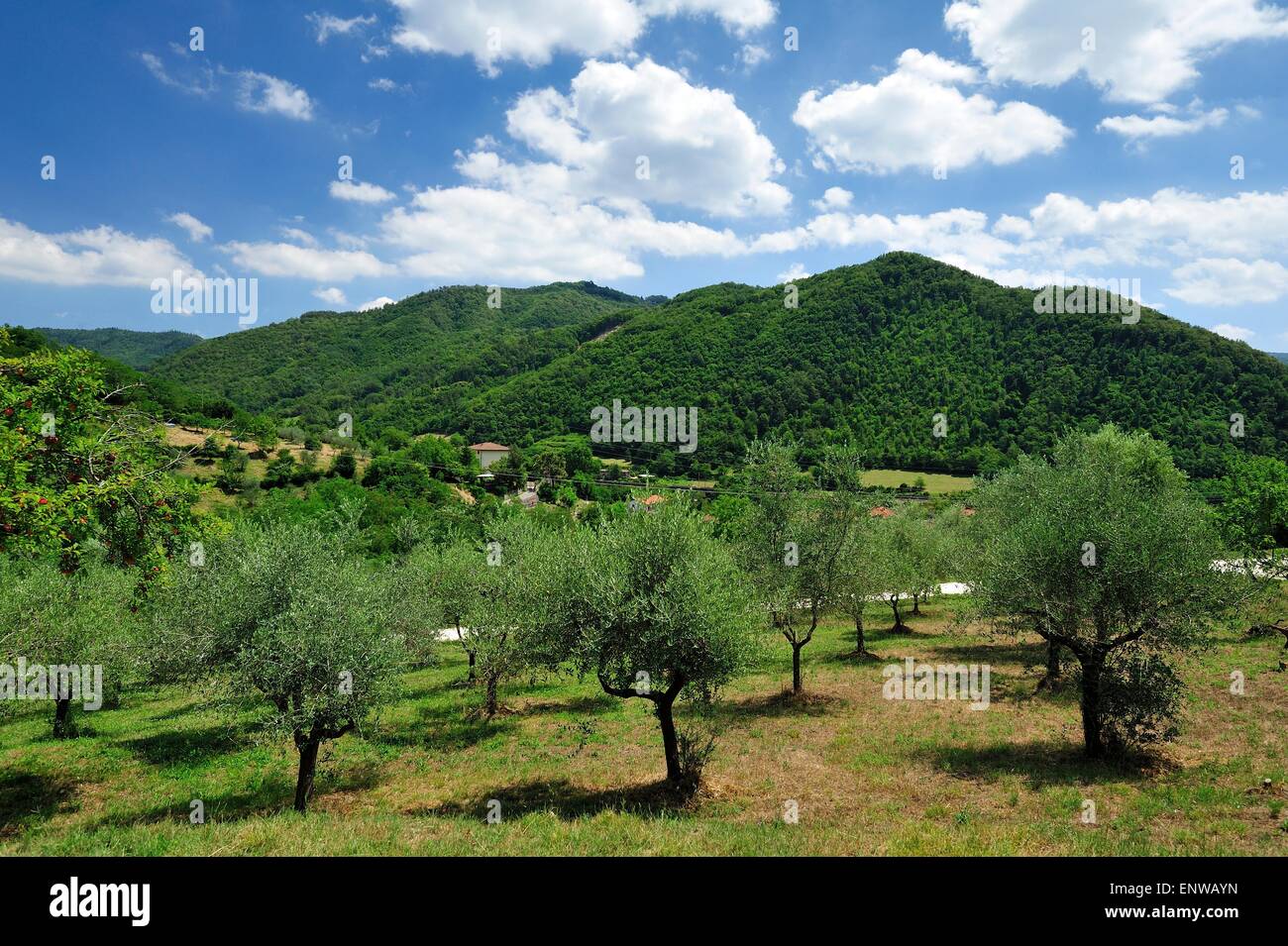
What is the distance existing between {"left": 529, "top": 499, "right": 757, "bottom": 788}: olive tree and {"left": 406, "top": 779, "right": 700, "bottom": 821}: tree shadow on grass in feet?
2.81

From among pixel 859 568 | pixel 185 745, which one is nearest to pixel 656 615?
pixel 859 568

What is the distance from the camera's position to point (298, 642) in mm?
16547

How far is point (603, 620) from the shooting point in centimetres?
1705

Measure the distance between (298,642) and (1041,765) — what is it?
905 inches

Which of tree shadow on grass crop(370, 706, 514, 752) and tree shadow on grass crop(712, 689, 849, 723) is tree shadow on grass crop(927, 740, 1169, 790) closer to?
tree shadow on grass crop(712, 689, 849, 723)

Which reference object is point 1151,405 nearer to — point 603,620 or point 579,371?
point 603,620

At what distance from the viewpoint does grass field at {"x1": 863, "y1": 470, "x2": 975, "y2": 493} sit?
116 meters

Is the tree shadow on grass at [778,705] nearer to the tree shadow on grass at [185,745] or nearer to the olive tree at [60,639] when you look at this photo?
the tree shadow on grass at [185,745]

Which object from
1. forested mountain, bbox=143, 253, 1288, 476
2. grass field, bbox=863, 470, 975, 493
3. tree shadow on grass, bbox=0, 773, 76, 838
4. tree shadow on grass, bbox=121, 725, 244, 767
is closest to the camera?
tree shadow on grass, bbox=0, 773, 76, 838

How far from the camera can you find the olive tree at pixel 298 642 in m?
16.6

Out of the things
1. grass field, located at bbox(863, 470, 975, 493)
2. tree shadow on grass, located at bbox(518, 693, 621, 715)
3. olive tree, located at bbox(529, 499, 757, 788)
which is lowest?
tree shadow on grass, located at bbox(518, 693, 621, 715)

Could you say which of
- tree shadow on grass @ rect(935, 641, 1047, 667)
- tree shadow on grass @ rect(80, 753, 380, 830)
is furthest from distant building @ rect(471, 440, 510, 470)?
tree shadow on grass @ rect(80, 753, 380, 830)

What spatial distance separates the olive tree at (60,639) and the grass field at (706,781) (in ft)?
7.78

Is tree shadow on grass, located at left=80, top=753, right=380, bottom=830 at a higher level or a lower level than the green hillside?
lower
